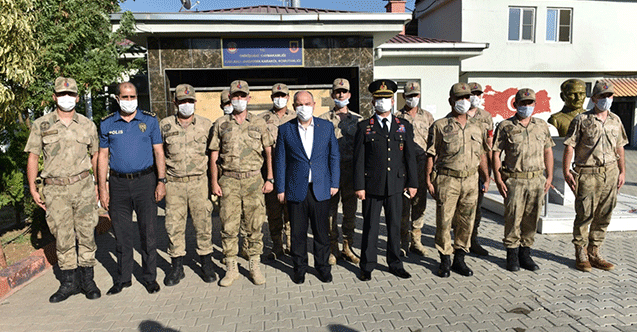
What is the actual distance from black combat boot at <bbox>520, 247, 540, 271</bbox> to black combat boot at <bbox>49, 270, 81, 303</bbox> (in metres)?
4.82

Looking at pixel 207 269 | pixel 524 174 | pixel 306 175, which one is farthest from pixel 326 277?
pixel 524 174

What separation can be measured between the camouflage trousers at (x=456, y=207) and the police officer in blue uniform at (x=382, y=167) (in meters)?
0.35

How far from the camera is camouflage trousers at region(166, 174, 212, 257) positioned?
434 cm

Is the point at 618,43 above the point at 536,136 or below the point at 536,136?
above

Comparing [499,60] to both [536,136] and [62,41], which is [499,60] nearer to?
[536,136]

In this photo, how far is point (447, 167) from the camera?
4.40 m

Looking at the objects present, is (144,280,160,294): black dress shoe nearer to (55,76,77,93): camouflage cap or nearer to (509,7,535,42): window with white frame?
(55,76,77,93): camouflage cap

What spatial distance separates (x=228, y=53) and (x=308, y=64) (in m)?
1.61

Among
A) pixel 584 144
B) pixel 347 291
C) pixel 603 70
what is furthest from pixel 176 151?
pixel 603 70

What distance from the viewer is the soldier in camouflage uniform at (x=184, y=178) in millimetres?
4316

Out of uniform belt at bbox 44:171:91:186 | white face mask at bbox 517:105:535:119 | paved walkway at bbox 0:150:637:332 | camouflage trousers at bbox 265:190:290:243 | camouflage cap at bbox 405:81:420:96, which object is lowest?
paved walkway at bbox 0:150:637:332

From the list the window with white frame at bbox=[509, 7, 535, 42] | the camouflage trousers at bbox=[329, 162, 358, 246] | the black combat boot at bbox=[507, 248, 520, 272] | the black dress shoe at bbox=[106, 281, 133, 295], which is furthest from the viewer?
the window with white frame at bbox=[509, 7, 535, 42]

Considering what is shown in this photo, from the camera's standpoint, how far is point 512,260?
452 centimetres

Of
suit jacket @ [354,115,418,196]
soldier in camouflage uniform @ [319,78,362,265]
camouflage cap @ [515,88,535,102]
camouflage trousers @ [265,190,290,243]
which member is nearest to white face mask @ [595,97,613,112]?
camouflage cap @ [515,88,535,102]
